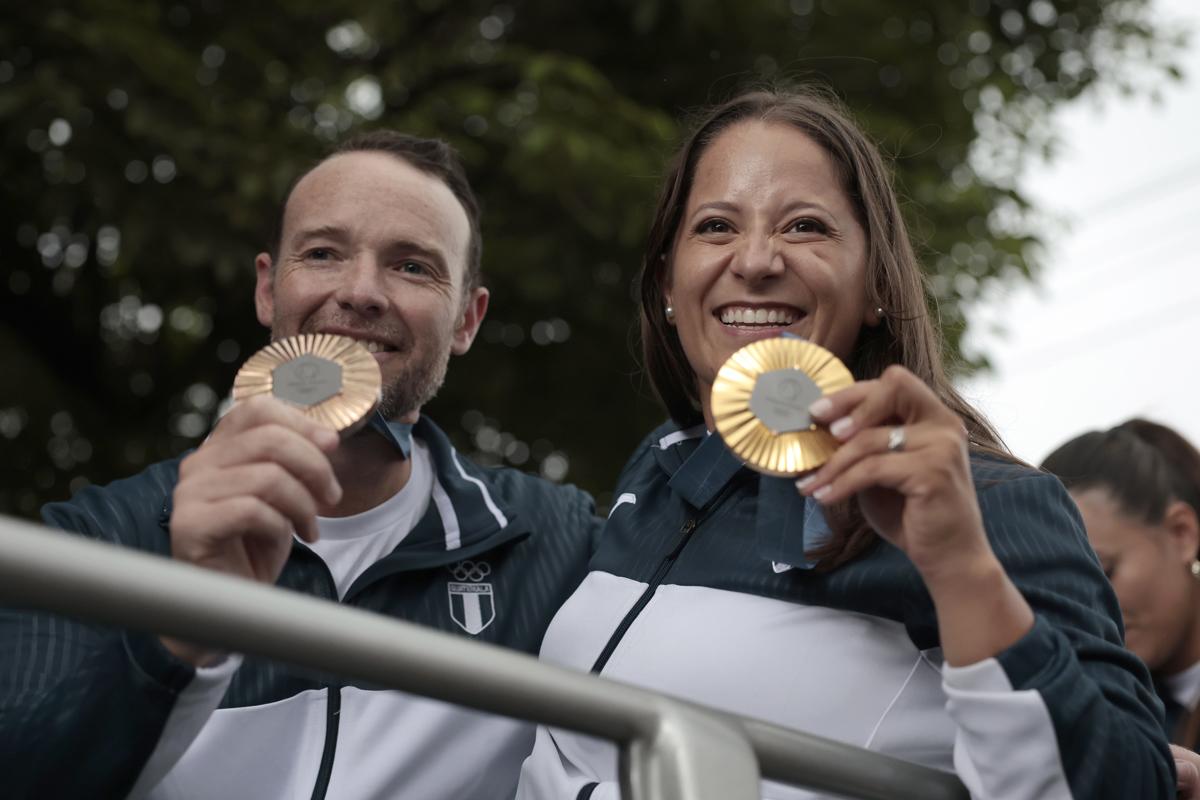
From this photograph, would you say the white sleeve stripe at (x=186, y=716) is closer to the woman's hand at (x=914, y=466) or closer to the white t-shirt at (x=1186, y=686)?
the woman's hand at (x=914, y=466)

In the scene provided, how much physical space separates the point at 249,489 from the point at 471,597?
1.27m

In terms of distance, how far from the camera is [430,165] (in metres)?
3.88

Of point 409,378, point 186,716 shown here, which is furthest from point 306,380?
point 409,378

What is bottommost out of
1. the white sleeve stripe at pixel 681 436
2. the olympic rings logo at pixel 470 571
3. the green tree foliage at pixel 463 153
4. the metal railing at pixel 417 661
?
the metal railing at pixel 417 661

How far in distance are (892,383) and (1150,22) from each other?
6.65m

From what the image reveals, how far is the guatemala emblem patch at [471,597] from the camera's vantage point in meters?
3.15

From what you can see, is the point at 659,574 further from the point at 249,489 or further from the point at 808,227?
the point at 249,489

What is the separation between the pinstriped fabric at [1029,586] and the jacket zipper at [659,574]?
0.04 ft

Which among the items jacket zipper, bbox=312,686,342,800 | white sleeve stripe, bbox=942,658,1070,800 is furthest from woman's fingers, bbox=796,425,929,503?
jacket zipper, bbox=312,686,342,800

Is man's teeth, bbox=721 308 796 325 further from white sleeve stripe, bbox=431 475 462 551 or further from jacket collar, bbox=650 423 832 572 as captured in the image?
white sleeve stripe, bbox=431 475 462 551

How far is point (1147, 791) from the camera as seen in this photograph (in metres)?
1.92

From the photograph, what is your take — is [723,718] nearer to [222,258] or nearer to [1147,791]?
[1147,791]

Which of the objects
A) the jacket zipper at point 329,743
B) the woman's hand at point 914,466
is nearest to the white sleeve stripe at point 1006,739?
the woman's hand at point 914,466

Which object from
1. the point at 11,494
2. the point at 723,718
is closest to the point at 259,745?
the point at 723,718
